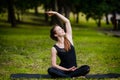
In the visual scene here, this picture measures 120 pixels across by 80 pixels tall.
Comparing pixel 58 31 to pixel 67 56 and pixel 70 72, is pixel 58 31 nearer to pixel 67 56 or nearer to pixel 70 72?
pixel 67 56

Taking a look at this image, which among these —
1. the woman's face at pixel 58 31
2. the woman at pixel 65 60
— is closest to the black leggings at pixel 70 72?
the woman at pixel 65 60

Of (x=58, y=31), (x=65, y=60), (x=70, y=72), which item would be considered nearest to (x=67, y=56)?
(x=65, y=60)

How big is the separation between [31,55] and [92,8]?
152 feet

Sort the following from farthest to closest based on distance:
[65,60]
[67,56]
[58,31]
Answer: [65,60], [67,56], [58,31]

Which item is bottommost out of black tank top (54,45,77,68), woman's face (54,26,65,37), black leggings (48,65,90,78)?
black leggings (48,65,90,78)

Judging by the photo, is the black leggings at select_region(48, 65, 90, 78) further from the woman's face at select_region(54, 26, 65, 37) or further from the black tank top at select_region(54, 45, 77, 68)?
the woman's face at select_region(54, 26, 65, 37)

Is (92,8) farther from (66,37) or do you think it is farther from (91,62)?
(66,37)

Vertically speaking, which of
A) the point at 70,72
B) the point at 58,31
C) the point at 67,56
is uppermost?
the point at 58,31

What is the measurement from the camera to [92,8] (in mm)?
70625

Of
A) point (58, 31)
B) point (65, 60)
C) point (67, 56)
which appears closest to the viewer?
point (58, 31)

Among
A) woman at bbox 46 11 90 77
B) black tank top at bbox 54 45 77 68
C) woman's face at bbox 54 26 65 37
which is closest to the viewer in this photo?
woman's face at bbox 54 26 65 37

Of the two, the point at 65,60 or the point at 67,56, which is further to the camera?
the point at 65,60

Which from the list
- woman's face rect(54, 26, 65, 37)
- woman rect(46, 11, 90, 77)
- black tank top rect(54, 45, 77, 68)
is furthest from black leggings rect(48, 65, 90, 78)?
woman's face rect(54, 26, 65, 37)

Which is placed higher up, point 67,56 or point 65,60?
point 67,56
